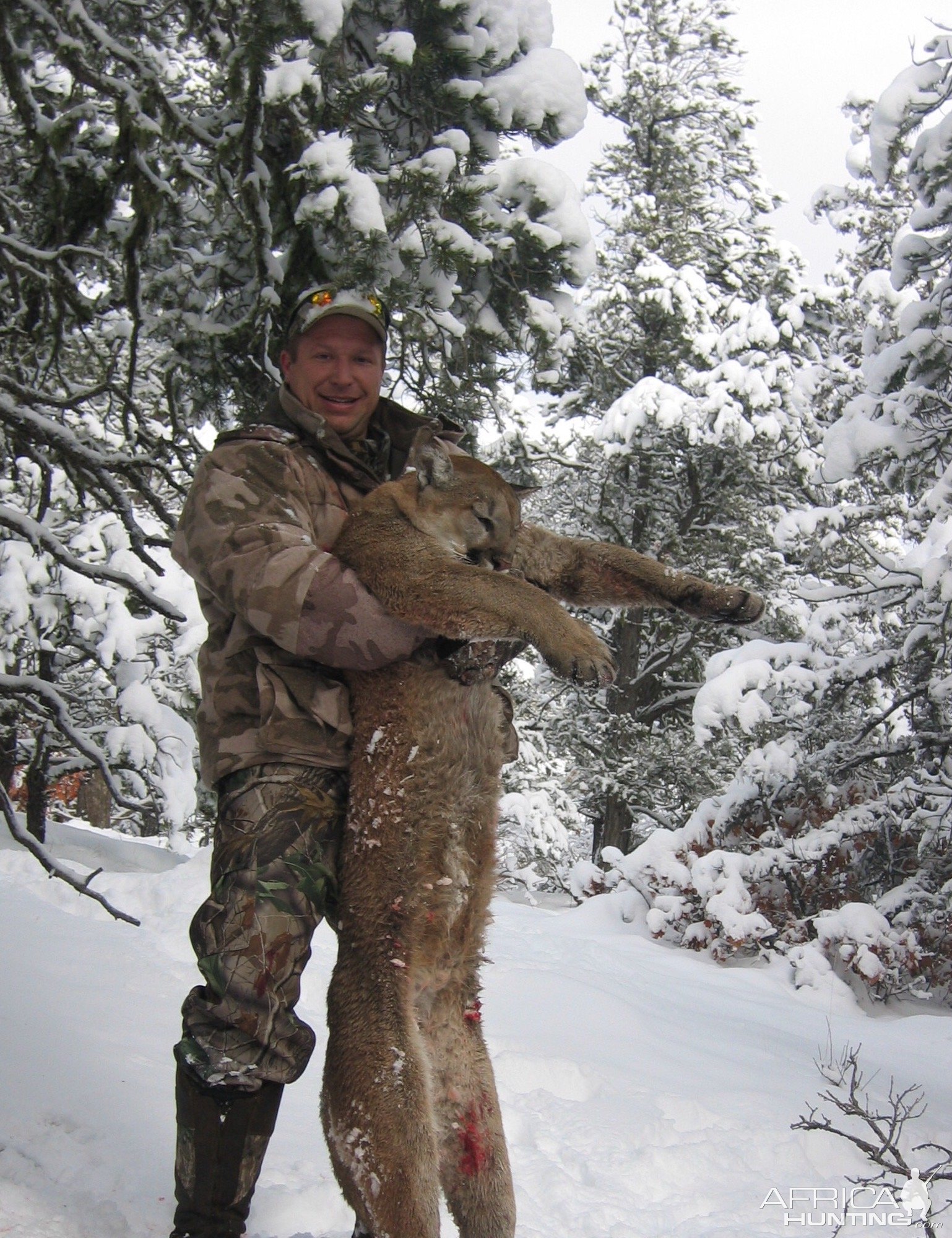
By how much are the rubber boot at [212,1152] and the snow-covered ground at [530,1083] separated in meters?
0.34

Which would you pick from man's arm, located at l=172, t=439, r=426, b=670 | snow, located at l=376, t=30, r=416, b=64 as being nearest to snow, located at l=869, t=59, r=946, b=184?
snow, located at l=376, t=30, r=416, b=64

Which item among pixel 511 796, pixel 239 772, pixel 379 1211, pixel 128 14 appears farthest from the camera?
pixel 511 796

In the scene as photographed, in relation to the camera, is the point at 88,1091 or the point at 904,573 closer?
the point at 88,1091

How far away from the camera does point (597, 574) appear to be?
299 cm

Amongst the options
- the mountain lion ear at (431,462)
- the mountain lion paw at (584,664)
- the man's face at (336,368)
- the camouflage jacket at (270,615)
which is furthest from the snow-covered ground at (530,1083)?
the man's face at (336,368)

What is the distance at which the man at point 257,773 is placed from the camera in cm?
234

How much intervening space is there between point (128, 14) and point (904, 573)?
586cm

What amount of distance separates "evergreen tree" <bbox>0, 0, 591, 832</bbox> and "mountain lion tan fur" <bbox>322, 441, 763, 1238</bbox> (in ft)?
6.36

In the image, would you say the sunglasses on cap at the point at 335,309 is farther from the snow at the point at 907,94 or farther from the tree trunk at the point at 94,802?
the tree trunk at the point at 94,802

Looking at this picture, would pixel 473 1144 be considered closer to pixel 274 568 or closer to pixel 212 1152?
pixel 212 1152

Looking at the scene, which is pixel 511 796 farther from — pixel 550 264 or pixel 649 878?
pixel 550 264

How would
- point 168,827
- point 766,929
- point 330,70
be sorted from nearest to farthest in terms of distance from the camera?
point 330,70 < point 766,929 < point 168,827

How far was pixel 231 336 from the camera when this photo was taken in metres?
4.55

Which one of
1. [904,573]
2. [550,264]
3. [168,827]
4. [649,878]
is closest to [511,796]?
[649,878]
